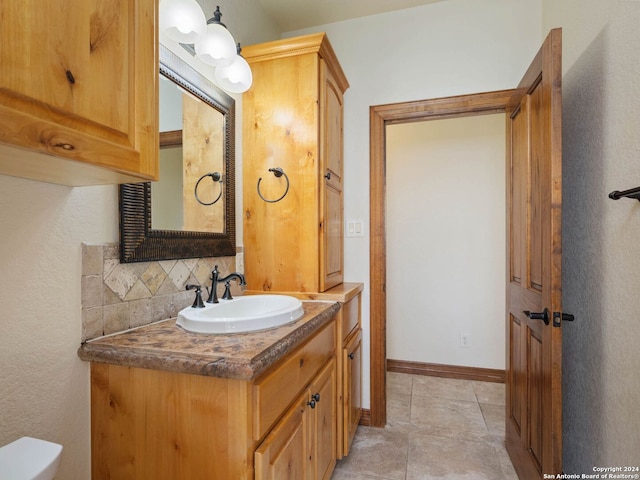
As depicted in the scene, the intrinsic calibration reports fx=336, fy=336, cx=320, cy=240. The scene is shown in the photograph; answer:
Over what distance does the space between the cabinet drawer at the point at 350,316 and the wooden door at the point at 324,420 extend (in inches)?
8.4

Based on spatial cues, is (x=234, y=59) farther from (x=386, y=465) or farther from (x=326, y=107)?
(x=386, y=465)

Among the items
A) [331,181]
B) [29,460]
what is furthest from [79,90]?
[331,181]

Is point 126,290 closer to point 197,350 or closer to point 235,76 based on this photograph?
point 197,350

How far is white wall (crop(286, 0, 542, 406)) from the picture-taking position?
200 cm

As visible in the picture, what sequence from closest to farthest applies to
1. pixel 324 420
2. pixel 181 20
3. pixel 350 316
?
1. pixel 181 20
2. pixel 324 420
3. pixel 350 316

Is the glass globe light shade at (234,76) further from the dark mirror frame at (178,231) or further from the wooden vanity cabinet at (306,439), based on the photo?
the wooden vanity cabinet at (306,439)

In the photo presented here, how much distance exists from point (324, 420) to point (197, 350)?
789 mm

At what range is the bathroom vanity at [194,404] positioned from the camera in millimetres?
818

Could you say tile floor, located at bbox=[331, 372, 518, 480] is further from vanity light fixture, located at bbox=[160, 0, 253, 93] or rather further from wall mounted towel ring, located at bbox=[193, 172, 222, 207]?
vanity light fixture, located at bbox=[160, 0, 253, 93]

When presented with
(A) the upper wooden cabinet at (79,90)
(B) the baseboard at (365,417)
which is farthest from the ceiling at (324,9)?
(B) the baseboard at (365,417)

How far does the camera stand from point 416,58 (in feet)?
7.05

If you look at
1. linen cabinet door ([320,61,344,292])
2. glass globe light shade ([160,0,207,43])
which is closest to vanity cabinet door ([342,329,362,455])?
linen cabinet door ([320,61,344,292])

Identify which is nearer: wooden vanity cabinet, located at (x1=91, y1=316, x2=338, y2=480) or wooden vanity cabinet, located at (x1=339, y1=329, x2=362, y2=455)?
wooden vanity cabinet, located at (x1=91, y1=316, x2=338, y2=480)

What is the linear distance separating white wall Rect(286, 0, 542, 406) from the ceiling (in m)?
0.04
